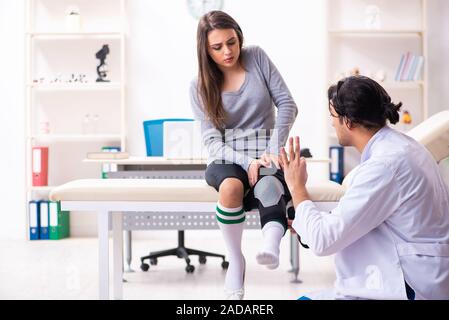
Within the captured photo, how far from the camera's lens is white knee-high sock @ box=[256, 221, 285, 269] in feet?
5.62

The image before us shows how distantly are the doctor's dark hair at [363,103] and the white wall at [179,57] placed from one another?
3.20 m

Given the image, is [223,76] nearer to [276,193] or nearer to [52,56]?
[276,193]

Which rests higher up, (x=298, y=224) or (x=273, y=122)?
(x=273, y=122)

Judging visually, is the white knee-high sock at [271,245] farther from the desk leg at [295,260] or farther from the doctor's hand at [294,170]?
the desk leg at [295,260]

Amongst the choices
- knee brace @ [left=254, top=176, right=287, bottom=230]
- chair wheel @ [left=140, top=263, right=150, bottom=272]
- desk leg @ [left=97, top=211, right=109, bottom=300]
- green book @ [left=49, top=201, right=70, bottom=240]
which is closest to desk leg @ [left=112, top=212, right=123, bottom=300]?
desk leg @ [left=97, top=211, right=109, bottom=300]

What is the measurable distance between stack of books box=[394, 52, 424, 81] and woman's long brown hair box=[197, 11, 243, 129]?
2.60m

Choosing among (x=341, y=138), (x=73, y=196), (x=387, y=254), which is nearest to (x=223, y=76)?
(x=73, y=196)

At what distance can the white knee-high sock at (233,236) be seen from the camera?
6.23ft

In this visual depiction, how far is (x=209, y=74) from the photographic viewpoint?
85.5 inches

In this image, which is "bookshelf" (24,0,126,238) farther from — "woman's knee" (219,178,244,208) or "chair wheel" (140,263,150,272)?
"woman's knee" (219,178,244,208)

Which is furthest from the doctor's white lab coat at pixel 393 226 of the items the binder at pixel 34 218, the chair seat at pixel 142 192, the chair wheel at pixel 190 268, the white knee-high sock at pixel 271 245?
the binder at pixel 34 218

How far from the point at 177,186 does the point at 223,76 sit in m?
0.46

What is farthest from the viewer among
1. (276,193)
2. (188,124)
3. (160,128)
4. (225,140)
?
(160,128)

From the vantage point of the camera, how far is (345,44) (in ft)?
15.3
